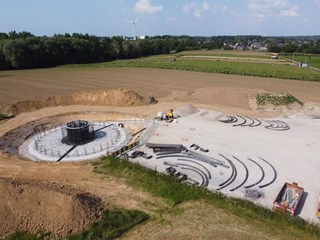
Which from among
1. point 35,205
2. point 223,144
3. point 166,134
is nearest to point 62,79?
point 166,134

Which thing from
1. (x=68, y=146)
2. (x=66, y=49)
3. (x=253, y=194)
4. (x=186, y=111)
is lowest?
(x=68, y=146)

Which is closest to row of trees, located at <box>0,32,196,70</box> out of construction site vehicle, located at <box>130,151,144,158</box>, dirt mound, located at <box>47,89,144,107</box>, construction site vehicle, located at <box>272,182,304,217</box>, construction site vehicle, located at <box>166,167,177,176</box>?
dirt mound, located at <box>47,89,144,107</box>

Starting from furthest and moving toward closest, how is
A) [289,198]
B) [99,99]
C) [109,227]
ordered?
[99,99] → [289,198] → [109,227]

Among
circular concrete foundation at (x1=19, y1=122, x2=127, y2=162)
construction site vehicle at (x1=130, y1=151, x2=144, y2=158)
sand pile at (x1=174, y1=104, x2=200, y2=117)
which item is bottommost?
circular concrete foundation at (x1=19, y1=122, x2=127, y2=162)

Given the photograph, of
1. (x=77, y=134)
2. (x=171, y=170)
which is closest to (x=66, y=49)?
(x=77, y=134)

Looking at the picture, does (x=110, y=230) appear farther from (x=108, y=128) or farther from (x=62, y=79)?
(x=62, y=79)

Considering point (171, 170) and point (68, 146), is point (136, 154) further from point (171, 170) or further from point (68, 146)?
point (68, 146)

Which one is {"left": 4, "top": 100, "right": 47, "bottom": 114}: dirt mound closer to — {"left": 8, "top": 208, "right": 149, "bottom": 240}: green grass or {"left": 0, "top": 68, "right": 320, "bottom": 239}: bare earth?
{"left": 0, "top": 68, "right": 320, "bottom": 239}: bare earth
